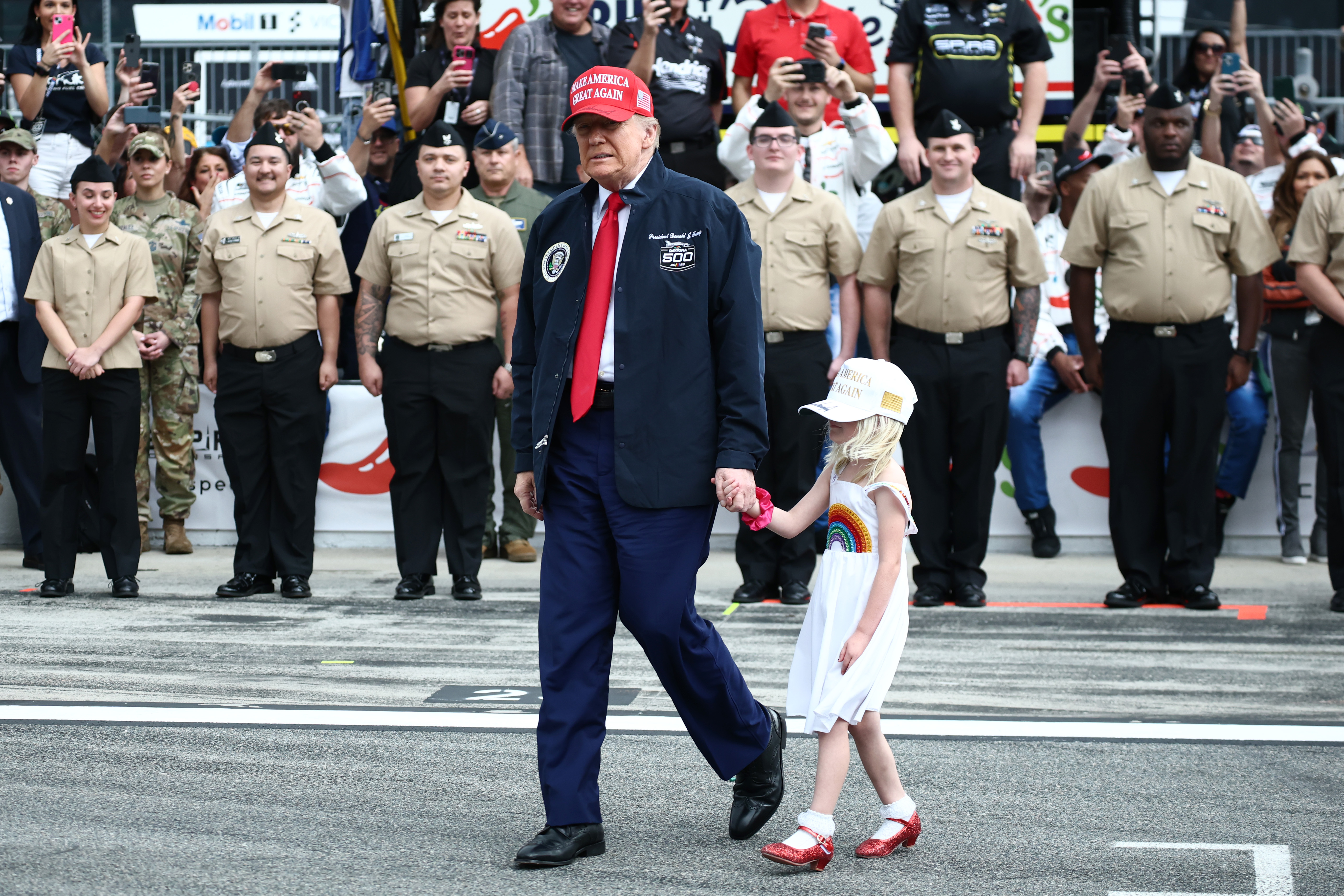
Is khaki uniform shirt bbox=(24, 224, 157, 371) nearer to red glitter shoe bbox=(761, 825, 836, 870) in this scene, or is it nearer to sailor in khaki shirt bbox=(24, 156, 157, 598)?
sailor in khaki shirt bbox=(24, 156, 157, 598)

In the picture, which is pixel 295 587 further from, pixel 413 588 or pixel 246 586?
pixel 413 588

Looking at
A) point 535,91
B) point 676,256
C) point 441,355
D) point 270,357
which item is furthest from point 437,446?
point 676,256

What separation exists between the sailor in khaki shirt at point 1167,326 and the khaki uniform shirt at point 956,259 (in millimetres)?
280

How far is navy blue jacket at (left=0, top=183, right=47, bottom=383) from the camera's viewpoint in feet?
29.2

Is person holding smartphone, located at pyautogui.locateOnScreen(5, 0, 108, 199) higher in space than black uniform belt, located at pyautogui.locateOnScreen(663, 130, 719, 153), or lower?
higher

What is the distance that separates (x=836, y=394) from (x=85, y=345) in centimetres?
539

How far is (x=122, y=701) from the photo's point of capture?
5.80 m

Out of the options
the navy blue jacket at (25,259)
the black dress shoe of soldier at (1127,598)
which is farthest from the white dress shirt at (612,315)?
the navy blue jacket at (25,259)

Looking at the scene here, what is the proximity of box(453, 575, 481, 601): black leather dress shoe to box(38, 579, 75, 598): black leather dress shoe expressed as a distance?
79.4 inches

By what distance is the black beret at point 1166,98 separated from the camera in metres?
7.95

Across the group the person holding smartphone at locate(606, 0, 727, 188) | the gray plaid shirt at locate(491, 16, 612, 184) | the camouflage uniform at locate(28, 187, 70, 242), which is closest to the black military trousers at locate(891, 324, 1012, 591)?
the person holding smartphone at locate(606, 0, 727, 188)

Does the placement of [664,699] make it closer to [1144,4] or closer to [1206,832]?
[1206,832]

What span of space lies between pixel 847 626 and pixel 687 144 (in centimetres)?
662

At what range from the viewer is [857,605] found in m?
4.05
